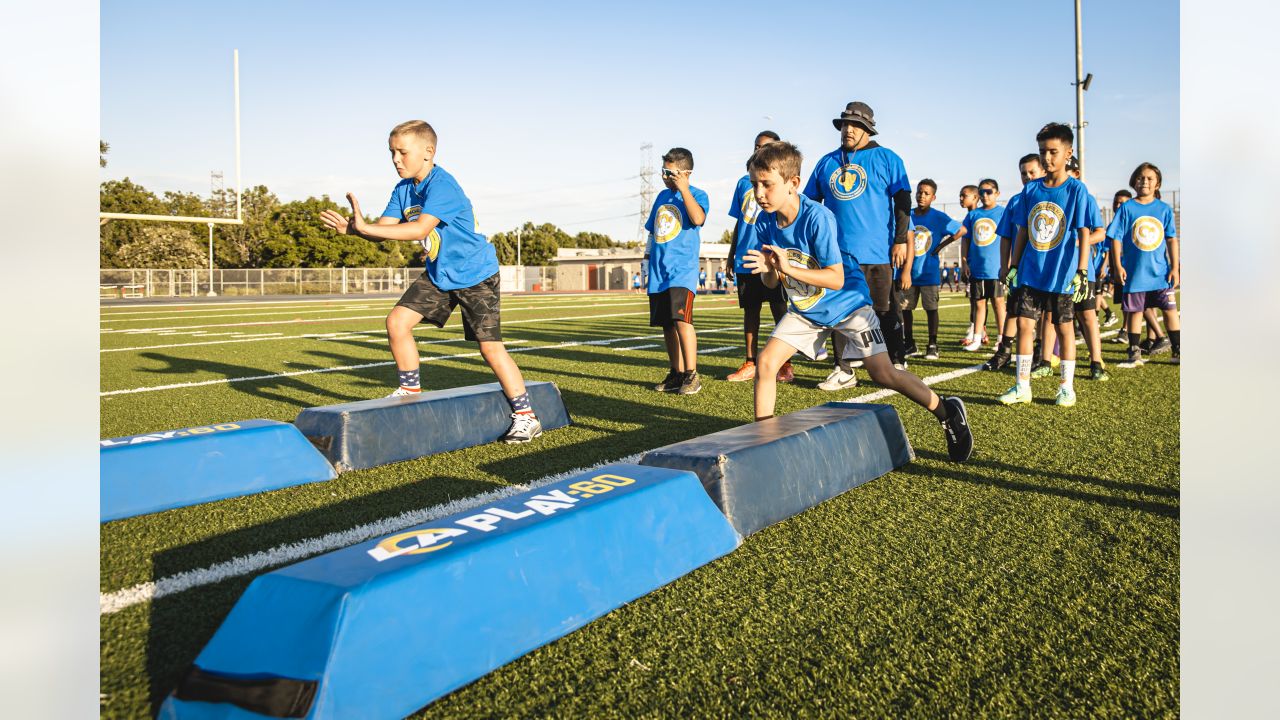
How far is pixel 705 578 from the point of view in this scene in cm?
267

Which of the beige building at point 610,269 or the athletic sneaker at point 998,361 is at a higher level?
the beige building at point 610,269

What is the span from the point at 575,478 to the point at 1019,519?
1821mm

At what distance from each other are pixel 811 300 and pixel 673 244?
3018mm

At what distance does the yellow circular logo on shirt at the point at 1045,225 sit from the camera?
618 cm

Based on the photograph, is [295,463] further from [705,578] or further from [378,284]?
[378,284]

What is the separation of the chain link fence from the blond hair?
4226cm

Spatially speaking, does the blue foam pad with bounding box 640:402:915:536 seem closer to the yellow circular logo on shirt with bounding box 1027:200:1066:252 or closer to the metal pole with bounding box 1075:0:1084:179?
the yellow circular logo on shirt with bounding box 1027:200:1066:252

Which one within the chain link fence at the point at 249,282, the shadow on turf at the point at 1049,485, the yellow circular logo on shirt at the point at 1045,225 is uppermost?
the chain link fence at the point at 249,282

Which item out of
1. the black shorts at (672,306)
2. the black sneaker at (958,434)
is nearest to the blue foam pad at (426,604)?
the black sneaker at (958,434)

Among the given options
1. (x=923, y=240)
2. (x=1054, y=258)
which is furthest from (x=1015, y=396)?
(x=923, y=240)

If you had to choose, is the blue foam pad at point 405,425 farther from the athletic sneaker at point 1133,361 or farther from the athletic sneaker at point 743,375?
the athletic sneaker at point 1133,361

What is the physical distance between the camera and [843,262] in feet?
16.2

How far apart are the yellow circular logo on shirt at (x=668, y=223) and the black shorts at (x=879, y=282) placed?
165 centimetres

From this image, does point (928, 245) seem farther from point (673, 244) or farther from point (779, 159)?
point (779, 159)
